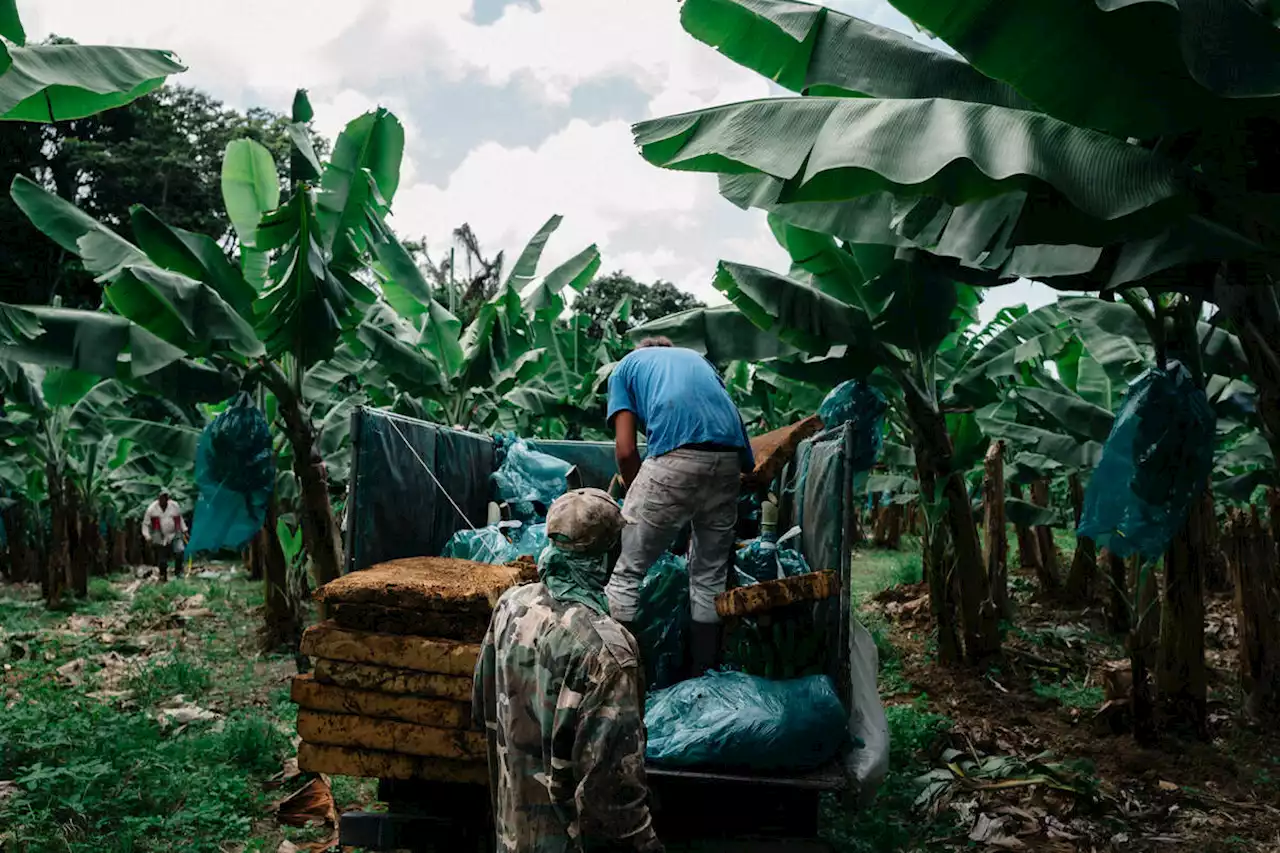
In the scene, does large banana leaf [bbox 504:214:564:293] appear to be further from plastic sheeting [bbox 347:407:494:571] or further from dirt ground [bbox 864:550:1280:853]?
dirt ground [bbox 864:550:1280:853]

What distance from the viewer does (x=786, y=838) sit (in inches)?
134

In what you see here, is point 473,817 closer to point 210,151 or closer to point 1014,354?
point 1014,354

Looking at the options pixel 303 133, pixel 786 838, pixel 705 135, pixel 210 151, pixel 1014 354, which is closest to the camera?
pixel 786 838

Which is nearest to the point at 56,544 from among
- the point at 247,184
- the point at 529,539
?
the point at 247,184

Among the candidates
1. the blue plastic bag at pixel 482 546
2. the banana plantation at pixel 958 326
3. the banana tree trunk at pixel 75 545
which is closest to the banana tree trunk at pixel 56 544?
the banana tree trunk at pixel 75 545

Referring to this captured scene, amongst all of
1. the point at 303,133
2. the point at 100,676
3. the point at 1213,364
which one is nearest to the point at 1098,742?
the point at 1213,364

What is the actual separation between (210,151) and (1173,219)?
25.1 metres

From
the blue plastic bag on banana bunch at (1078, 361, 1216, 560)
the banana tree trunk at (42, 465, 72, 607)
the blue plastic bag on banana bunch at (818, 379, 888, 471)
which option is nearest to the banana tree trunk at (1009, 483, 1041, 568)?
the blue plastic bag on banana bunch at (818, 379, 888, 471)

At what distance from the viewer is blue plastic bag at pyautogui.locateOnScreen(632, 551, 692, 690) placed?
4469 mm

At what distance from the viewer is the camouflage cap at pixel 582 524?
249 cm

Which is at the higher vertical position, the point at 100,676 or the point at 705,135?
the point at 705,135

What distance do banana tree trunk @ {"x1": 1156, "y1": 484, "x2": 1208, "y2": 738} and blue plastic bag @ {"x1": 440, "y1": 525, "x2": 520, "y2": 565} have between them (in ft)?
12.8

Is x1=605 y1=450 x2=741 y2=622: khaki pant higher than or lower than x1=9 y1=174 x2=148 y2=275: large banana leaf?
lower

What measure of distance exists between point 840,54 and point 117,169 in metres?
22.9
